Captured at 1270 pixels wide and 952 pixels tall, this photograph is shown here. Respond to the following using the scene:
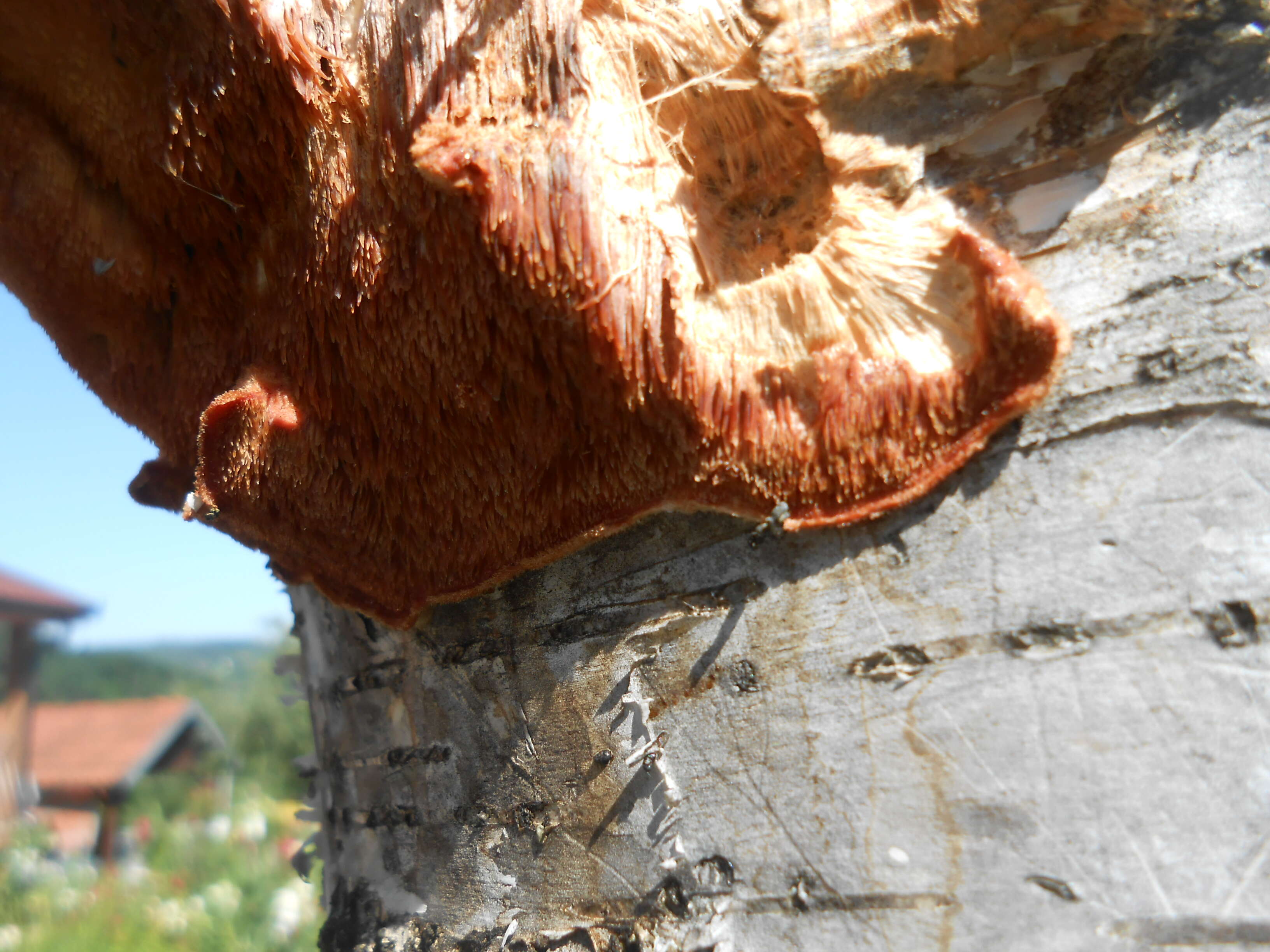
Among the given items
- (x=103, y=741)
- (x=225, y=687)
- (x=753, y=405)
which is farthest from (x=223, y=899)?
(x=225, y=687)

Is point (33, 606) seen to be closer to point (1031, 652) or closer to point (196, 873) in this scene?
point (196, 873)

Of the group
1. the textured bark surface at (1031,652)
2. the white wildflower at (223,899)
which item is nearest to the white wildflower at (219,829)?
the white wildflower at (223,899)

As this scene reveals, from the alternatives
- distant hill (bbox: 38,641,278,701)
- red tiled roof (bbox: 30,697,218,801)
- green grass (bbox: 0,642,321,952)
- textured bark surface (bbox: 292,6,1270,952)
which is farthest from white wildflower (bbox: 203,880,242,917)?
distant hill (bbox: 38,641,278,701)

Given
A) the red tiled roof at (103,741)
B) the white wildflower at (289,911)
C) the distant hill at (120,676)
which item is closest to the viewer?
the white wildflower at (289,911)

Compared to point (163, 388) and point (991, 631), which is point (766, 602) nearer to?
point (991, 631)

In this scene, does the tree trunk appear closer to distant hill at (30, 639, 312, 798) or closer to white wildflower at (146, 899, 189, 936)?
distant hill at (30, 639, 312, 798)

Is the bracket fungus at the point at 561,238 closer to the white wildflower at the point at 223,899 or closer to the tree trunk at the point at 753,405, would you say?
the tree trunk at the point at 753,405
